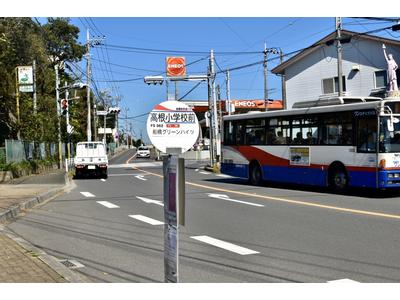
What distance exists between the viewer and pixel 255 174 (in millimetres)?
20797

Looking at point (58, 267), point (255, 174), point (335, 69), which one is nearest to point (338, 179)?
point (255, 174)

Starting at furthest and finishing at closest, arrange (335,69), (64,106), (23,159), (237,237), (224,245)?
(64,106) → (335,69) → (23,159) → (237,237) → (224,245)

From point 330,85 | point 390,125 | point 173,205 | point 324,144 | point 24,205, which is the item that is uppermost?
point 330,85

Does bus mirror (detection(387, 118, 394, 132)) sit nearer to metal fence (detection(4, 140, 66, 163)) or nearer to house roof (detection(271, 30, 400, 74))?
house roof (detection(271, 30, 400, 74))

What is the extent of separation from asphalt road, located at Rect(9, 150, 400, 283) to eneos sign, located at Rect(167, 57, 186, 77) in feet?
79.9

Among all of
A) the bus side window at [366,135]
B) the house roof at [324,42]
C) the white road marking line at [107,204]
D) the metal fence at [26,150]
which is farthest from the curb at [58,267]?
the house roof at [324,42]

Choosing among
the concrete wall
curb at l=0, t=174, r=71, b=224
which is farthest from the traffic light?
curb at l=0, t=174, r=71, b=224

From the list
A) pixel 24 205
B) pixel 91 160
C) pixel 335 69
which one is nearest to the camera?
pixel 24 205

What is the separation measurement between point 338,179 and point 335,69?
16.3 m

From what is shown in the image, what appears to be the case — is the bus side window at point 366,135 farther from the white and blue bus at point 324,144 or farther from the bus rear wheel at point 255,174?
the bus rear wheel at point 255,174

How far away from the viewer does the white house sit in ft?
91.1

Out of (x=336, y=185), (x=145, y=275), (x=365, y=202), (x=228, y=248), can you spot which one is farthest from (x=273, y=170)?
(x=145, y=275)

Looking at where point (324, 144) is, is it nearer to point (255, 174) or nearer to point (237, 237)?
point (255, 174)

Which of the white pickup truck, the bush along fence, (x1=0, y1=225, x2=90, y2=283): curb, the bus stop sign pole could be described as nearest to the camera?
the bus stop sign pole
